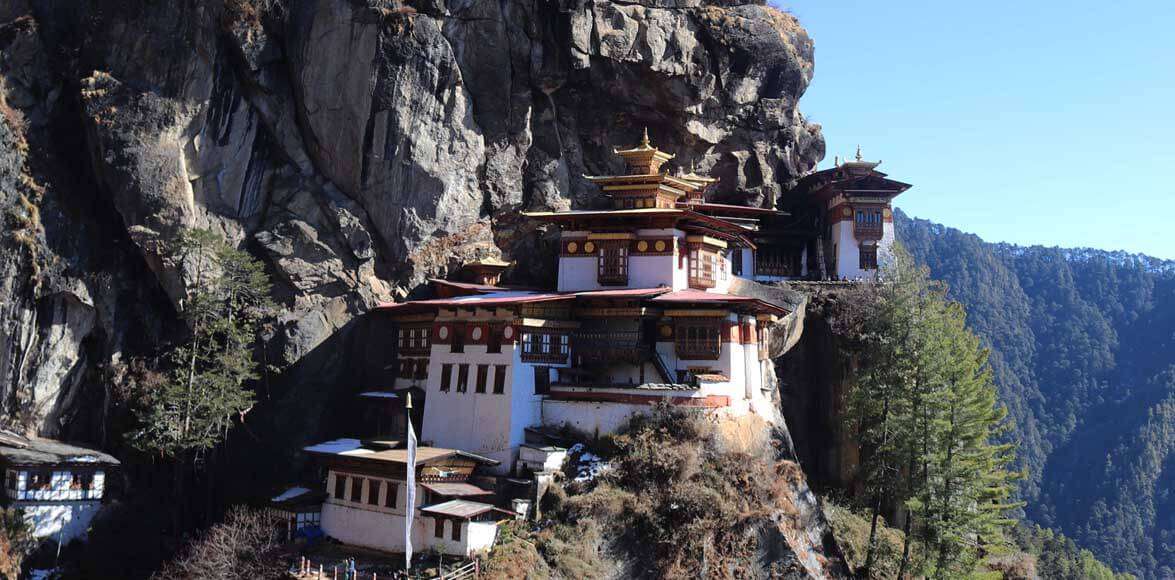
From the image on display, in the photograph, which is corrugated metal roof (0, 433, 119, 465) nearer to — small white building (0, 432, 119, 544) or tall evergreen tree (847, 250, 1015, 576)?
small white building (0, 432, 119, 544)

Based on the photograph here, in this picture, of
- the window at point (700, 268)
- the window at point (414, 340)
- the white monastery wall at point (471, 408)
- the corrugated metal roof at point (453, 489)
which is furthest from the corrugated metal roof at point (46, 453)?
the window at point (700, 268)

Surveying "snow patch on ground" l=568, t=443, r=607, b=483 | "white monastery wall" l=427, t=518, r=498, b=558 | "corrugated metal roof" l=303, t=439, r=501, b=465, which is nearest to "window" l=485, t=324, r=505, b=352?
"corrugated metal roof" l=303, t=439, r=501, b=465

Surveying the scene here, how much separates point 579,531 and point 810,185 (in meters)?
28.8

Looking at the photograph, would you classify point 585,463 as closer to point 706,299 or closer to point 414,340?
point 706,299

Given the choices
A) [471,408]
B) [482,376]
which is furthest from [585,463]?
[482,376]

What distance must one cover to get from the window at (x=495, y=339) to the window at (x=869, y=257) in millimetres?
21798

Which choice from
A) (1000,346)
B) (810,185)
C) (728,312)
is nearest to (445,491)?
(728,312)

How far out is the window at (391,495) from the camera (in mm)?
33844

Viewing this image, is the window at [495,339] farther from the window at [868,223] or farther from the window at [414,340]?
the window at [868,223]

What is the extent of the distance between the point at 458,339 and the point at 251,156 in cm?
1240

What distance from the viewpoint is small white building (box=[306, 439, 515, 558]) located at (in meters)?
32.0

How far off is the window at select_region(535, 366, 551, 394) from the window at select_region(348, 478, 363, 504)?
715 centimetres

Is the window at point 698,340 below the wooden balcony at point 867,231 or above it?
below

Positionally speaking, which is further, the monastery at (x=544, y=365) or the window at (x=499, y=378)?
the window at (x=499, y=378)
